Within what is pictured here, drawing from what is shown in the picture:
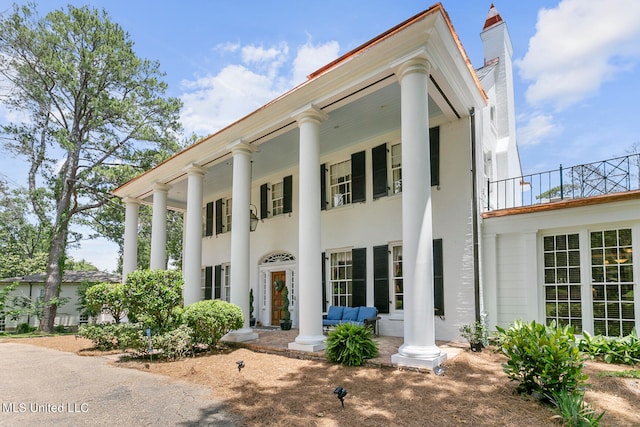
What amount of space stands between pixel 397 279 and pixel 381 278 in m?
0.40

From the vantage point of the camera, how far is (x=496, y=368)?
6.20 m

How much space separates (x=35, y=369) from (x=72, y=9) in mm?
14892

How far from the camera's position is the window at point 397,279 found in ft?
31.6

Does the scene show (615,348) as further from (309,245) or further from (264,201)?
(264,201)

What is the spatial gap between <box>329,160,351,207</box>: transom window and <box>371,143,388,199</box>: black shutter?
1.04 metres

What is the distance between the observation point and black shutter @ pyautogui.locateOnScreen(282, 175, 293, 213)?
40.9ft

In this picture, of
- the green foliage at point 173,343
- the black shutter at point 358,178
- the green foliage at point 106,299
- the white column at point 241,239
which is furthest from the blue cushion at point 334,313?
the green foliage at point 106,299

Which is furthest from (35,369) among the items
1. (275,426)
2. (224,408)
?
(275,426)

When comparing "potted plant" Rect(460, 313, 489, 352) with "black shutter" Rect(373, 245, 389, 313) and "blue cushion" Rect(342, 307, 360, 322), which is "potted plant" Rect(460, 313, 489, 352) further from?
"blue cushion" Rect(342, 307, 360, 322)

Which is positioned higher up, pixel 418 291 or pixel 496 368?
pixel 418 291

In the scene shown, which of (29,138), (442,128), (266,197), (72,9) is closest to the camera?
(442,128)

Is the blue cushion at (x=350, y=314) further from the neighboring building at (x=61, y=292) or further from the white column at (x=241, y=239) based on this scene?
the neighboring building at (x=61, y=292)

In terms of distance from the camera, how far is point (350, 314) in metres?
9.83

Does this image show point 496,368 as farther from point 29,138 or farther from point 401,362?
point 29,138
